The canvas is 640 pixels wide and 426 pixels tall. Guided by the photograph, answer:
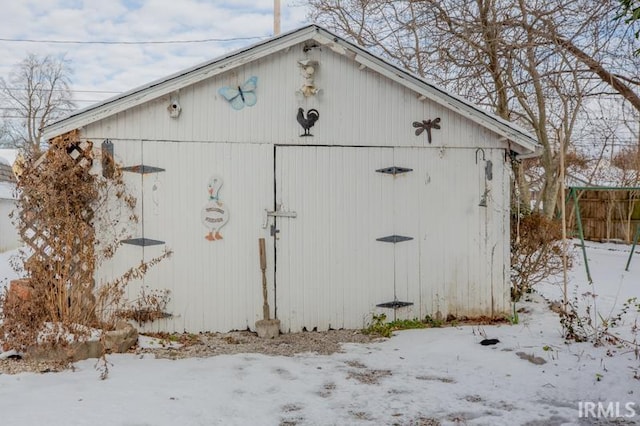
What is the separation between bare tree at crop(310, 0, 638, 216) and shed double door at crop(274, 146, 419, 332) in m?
2.72

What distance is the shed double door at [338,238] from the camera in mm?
6348

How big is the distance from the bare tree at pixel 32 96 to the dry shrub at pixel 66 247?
2517 centimetres

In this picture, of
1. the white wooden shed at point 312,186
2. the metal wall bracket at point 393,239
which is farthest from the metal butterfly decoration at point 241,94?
the metal wall bracket at point 393,239

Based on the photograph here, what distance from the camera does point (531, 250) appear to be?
7.24 metres

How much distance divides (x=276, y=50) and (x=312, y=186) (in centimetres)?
174

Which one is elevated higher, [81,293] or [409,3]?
[409,3]

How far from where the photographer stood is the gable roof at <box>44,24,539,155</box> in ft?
19.0

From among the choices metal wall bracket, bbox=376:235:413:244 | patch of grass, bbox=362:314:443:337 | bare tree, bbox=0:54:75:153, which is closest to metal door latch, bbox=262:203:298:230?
metal wall bracket, bbox=376:235:413:244

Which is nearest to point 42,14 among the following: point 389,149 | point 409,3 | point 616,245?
point 409,3

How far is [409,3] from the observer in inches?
444

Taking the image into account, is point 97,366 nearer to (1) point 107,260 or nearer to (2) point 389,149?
(1) point 107,260

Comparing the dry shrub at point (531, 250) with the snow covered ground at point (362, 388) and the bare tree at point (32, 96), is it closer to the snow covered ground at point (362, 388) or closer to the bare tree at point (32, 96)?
the snow covered ground at point (362, 388)

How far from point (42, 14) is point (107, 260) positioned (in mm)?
11099

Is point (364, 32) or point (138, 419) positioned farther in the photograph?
point (364, 32)
